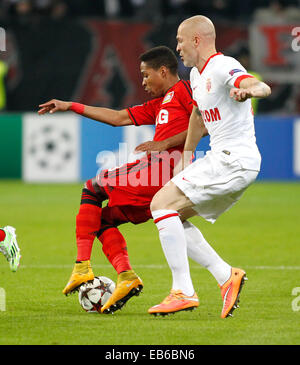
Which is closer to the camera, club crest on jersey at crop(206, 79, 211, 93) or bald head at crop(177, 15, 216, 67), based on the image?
club crest on jersey at crop(206, 79, 211, 93)

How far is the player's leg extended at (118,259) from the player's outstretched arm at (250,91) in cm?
147

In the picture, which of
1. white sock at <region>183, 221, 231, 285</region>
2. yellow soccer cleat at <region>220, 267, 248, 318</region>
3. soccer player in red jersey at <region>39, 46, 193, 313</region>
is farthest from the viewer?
soccer player in red jersey at <region>39, 46, 193, 313</region>

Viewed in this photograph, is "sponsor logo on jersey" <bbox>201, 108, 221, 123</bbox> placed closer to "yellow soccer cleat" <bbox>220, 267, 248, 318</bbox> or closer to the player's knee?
the player's knee

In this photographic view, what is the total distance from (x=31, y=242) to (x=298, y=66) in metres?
10.5

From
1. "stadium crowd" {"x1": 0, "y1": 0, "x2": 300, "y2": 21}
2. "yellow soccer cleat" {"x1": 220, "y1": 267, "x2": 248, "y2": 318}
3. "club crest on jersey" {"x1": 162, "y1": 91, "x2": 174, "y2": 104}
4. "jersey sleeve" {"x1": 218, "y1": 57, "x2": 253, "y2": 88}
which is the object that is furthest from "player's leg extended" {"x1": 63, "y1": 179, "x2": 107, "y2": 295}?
"stadium crowd" {"x1": 0, "y1": 0, "x2": 300, "y2": 21}

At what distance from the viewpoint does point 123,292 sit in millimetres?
5852

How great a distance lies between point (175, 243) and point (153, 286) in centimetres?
141

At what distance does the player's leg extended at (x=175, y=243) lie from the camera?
5.48 m

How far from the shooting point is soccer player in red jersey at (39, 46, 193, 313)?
597 cm

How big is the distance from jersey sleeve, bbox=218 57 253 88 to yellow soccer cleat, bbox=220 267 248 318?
125 centimetres

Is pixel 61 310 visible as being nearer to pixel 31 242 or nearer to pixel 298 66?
pixel 31 242

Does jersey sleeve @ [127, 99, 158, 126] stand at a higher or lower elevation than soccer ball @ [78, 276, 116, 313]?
higher

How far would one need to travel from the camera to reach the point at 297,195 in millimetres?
14234

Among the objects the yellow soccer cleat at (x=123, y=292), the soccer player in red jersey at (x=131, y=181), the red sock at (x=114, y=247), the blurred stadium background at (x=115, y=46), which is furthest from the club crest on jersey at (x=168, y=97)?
the blurred stadium background at (x=115, y=46)
